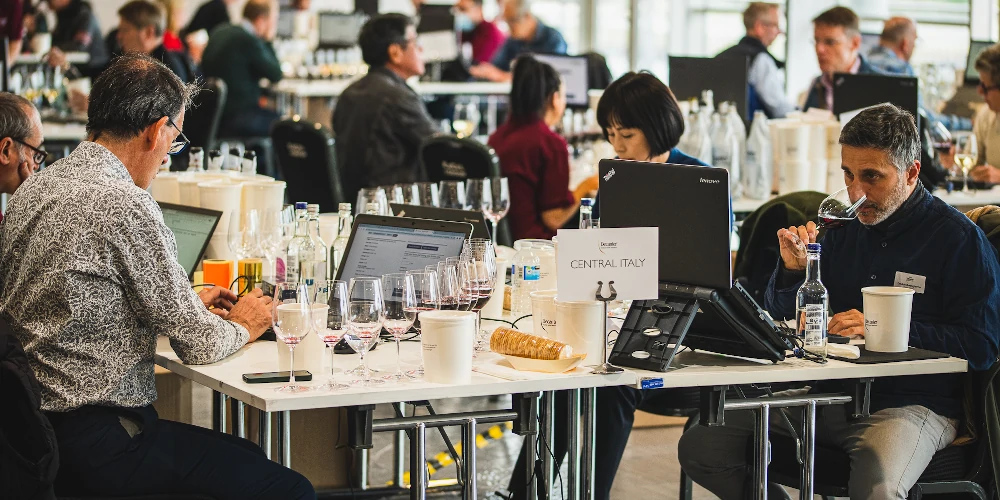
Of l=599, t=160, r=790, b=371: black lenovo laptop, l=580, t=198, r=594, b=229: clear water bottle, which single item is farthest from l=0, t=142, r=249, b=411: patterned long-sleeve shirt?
l=580, t=198, r=594, b=229: clear water bottle

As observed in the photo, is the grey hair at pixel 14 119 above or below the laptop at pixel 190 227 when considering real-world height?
above

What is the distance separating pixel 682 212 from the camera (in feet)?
8.81

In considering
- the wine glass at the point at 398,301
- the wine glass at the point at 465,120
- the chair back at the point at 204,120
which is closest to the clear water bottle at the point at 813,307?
the wine glass at the point at 398,301

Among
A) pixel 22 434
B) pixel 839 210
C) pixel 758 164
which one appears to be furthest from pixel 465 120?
pixel 22 434

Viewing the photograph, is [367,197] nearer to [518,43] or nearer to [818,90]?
[818,90]

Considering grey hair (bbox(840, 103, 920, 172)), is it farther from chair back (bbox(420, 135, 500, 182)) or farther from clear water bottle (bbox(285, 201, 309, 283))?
chair back (bbox(420, 135, 500, 182))

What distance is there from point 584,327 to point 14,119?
5.69 feet

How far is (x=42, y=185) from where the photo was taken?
8.28 ft

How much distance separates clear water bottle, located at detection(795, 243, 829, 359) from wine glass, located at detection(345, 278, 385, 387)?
0.92 m

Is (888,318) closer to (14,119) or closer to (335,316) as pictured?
(335,316)

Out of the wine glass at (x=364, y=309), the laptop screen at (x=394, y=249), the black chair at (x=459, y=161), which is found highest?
the black chair at (x=459, y=161)

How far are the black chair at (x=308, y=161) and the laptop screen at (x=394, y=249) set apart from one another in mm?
2516

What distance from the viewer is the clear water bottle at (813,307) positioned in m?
2.71

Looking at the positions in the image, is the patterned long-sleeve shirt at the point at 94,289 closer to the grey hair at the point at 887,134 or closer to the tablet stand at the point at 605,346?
the tablet stand at the point at 605,346
